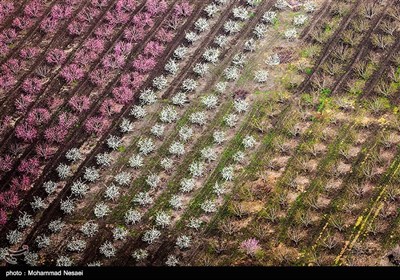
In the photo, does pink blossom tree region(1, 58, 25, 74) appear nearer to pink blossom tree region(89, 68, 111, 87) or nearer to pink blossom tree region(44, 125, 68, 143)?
pink blossom tree region(89, 68, 111, 87)

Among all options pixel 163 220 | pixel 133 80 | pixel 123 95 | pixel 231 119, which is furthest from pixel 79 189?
pixel 231 119

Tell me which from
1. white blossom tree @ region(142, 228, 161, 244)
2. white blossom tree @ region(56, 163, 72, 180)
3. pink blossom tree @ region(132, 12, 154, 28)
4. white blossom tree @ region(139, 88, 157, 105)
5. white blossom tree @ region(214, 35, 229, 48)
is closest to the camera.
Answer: white blossom tree @ region(142, 228, 161, 244)

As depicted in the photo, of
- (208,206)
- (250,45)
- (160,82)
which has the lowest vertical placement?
(208,206)

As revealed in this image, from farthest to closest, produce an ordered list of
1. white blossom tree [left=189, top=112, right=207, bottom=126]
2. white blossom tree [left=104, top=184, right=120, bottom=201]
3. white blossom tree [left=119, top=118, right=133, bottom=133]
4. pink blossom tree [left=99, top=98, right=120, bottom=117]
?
pink blossom tree [left=99, top=98, right=120, bottom=117], white blossom tree [left=119, top=118, right=133, bottom=133], white blossom tree [left=189, top=112, right=207, bottom=126], white blossom tree [left=104, top=184, right=120, bottom=201]

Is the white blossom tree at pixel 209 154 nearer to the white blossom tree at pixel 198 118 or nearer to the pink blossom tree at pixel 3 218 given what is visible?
the white blossom tree at pixel 198 118

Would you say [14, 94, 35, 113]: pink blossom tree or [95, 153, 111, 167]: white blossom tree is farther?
[14, 94, 35, 113]: pink blossom tree

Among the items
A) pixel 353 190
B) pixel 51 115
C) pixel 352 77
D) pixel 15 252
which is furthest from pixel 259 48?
pixel 15 252

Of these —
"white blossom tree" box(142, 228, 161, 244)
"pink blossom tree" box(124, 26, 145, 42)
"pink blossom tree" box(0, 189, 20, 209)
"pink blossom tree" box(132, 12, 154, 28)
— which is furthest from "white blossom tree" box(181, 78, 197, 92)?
"pink blossom tree" box(0, 189, 20, 209)

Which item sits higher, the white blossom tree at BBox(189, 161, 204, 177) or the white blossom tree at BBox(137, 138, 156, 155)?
the white blossom tree at BBox(189, 161, 204, 177)

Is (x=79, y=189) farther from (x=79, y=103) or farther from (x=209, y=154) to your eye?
(x=209, y=154)

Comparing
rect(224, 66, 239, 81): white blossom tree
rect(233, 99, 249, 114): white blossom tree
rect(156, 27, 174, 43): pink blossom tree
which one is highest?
rect(224, 66, 239, 81): white blossom tree

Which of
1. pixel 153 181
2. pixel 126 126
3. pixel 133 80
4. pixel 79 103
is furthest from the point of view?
pixel 133 80
